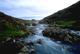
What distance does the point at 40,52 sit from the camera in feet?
119

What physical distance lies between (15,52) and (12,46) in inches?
192

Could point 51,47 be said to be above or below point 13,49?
below

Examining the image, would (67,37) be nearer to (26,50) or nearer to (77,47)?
(77,47)

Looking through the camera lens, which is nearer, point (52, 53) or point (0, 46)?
point (52, 53)

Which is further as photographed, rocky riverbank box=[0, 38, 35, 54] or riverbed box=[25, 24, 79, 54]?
riverbed box=[25, 24, 79, 54]

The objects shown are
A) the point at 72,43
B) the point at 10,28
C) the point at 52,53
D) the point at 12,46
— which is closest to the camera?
the point at 52,53

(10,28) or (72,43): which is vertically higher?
(10,28)

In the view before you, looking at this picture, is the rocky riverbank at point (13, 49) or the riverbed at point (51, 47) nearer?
the rocky riverbank at point (13, 49)

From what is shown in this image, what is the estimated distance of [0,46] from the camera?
4097cm

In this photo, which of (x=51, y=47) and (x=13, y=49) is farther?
(x=51, y=47)

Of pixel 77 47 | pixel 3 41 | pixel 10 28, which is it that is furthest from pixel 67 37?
pixel 10 28

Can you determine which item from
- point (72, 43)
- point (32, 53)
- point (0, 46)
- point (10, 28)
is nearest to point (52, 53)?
point (32, 53)

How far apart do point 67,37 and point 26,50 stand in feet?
59.1

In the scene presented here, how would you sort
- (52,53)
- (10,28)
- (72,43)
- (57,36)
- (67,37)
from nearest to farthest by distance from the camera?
(52,53)
(72,43)
(67,37)
(57,36)
(10,28)
